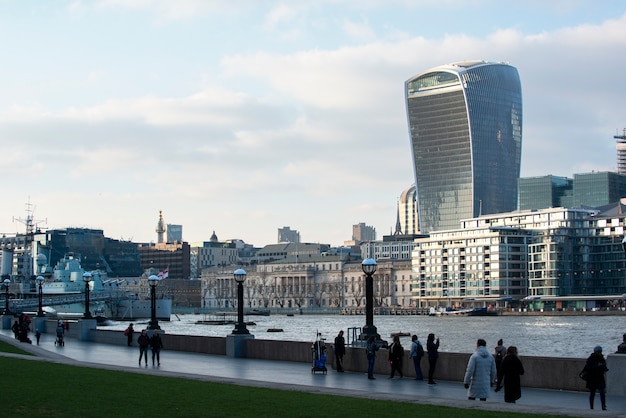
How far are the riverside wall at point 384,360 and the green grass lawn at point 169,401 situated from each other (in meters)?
9.08

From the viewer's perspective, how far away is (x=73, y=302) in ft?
580

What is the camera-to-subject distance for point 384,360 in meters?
39.2

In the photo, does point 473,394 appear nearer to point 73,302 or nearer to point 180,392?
point 180,392

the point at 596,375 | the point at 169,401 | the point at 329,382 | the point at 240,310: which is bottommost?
the point at 329,382

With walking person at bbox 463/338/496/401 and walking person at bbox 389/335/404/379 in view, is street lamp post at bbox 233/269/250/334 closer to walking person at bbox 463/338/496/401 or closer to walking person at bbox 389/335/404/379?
walking person at bbox 389/335/404/379

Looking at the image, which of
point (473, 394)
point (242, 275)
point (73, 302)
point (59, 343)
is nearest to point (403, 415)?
point (473, 394)

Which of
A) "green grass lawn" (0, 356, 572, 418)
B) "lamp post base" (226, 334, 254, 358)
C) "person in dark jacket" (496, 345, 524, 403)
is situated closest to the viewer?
"green grass lawn" (0, 356, 572, 418)

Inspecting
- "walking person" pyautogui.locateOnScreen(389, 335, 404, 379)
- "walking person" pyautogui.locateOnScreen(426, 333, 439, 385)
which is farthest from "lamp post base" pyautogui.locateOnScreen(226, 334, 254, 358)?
"walking person" pyautogui.locateOnScreen(426, 333, 439, 385)

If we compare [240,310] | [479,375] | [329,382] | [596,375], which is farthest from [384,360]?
[240,310]

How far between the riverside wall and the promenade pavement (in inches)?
21.7

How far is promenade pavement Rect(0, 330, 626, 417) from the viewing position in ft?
81.7

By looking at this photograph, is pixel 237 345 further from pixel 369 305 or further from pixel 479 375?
pixel 479 375

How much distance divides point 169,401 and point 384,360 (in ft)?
49.5

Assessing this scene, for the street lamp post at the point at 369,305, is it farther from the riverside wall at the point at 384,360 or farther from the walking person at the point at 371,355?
the walking person at the point at 371,355
